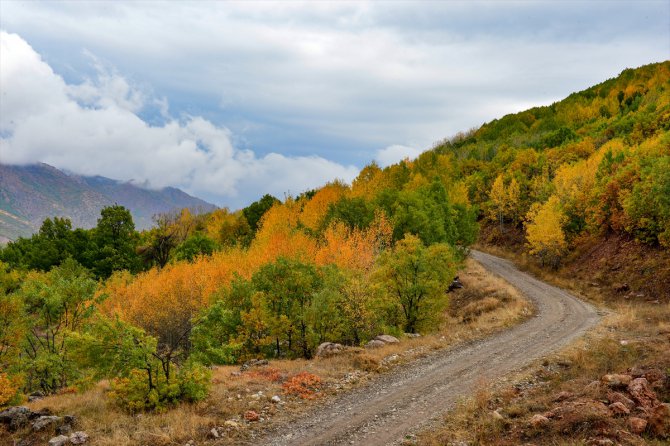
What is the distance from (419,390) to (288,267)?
14.0 m

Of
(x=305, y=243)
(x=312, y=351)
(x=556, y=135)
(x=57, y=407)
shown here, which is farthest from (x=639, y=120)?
(x=57, y=407)

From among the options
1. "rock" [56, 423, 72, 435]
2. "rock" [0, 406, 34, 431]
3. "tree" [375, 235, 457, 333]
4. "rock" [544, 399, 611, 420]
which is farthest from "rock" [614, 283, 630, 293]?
"rock" [0, 406, 34, 431]

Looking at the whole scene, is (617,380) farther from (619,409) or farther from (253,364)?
(253,364)

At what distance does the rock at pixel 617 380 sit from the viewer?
1391 cm

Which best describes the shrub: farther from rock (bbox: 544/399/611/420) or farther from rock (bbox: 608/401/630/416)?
rock (bbox: 608/401/630/416)

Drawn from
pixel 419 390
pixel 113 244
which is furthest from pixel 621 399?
pixel 113 244

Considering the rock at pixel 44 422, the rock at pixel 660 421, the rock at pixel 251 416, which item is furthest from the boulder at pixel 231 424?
the rock at pixel 660 421

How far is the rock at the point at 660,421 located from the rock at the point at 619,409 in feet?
2.02

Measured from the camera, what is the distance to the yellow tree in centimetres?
5956

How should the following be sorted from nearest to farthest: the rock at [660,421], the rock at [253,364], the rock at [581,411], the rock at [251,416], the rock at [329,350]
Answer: the rock at [660,421]
the rock at [581,411]
the rock at [251,416]
the rock at [253,364]
the rock at [329,350]

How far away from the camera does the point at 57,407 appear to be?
674 inches

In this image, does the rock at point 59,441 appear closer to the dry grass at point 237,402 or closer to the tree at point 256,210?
the dry grass at point 237,402

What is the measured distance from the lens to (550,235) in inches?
2335

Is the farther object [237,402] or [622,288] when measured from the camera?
[622,288]
